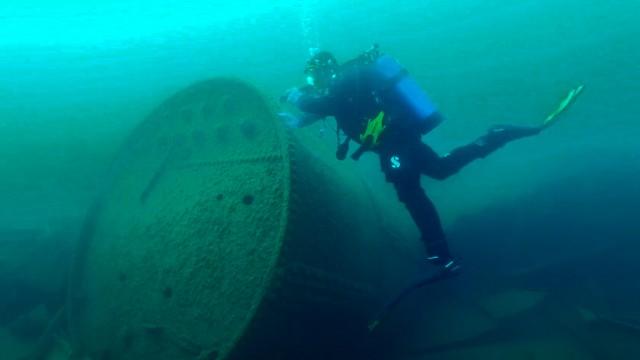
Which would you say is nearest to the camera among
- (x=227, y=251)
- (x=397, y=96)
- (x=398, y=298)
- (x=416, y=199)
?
(x=227, y=251)

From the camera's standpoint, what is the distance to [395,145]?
202 inches

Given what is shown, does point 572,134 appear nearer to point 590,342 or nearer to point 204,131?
point 590,342

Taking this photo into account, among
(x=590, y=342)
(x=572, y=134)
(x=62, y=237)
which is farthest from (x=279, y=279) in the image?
(x=572, y=134)

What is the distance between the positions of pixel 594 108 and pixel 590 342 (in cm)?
825

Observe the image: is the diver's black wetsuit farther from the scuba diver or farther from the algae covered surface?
the algae covered surface

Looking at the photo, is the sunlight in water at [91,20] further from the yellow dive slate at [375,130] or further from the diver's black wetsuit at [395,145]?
the yellow dive slate at [375,130]

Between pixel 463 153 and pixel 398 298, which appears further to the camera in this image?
pixel 463 153

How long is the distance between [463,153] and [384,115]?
1.15 meters

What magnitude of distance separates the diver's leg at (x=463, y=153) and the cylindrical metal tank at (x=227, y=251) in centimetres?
81

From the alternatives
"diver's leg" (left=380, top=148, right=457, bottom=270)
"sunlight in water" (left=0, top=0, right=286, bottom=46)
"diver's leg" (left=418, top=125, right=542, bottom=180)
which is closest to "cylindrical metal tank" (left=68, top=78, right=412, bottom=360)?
"diver's leg" (left=380, top=148, right=457, bottom=270)

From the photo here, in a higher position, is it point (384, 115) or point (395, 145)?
point (384, 115)

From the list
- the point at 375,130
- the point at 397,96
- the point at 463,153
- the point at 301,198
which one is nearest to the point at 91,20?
the point at 397,96

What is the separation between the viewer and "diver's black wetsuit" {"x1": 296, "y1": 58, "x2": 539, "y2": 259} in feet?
16.3

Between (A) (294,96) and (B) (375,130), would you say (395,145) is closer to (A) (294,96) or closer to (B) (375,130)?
(B) (375,130)
